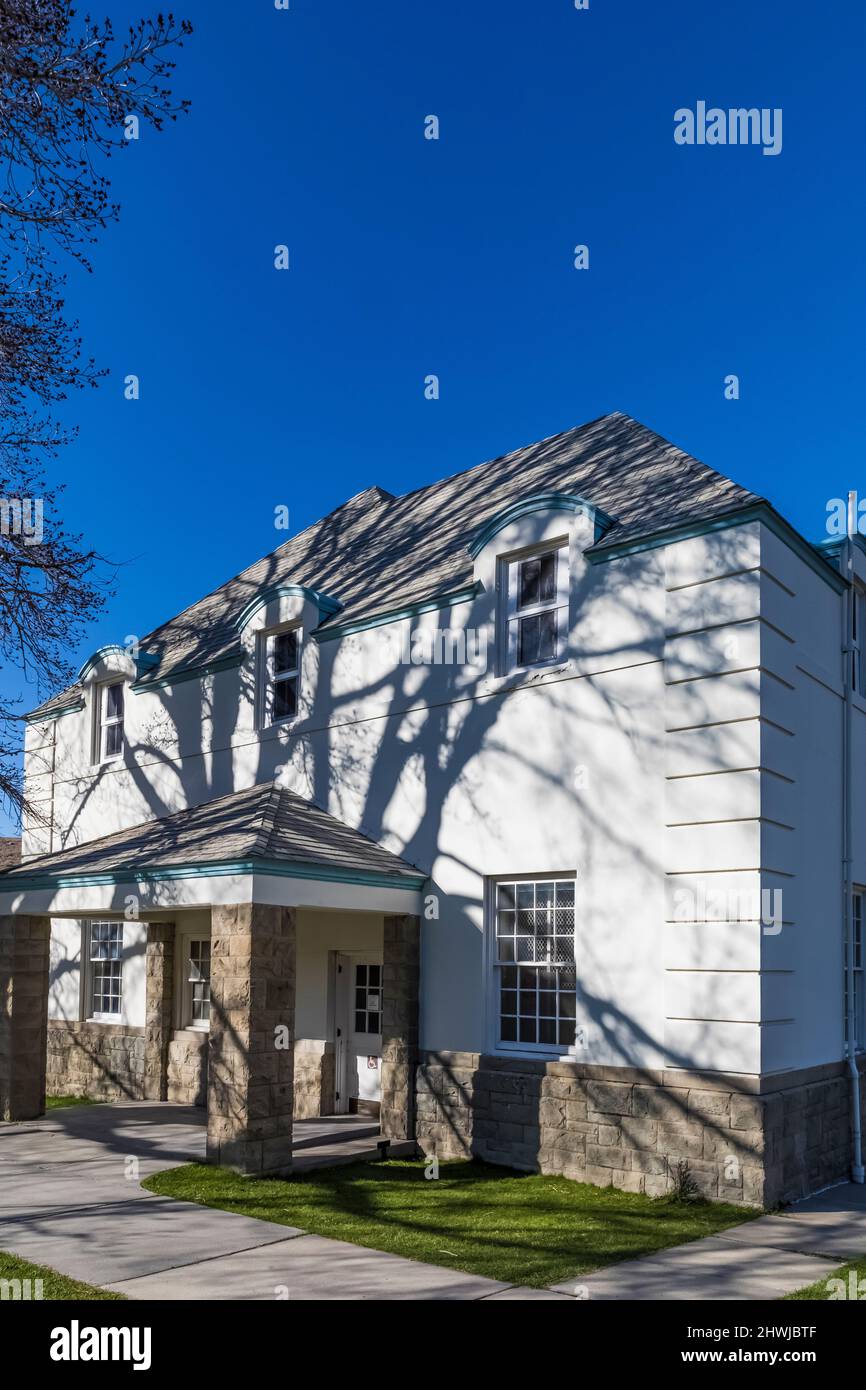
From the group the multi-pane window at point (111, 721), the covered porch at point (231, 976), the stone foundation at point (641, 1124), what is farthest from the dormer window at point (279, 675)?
the stone foundation at point (641, 1124)

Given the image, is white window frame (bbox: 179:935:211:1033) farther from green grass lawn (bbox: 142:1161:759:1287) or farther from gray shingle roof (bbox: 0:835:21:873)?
gray shingle roof (bbox: 0:835:21:873)

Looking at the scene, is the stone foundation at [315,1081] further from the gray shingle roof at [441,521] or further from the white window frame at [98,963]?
the gray shingle roof at [441,521]

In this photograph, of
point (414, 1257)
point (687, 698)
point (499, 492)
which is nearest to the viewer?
point (414, 1257)

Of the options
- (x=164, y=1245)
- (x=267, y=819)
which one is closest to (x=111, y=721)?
(x=267, y=819)

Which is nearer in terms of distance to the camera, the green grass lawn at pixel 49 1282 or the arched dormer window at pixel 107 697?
the green grass lawn at pixel 49 1282

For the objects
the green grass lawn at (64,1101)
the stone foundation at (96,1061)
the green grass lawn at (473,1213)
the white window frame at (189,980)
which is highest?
the white window frame at (189,980)

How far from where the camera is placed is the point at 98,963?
2084 centimetres

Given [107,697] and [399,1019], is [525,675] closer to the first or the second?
[399,1019]

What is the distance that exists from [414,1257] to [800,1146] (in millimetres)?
4437

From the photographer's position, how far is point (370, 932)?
15789 mm

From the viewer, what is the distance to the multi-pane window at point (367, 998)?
52.0ft

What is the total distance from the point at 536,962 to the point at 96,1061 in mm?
10375
